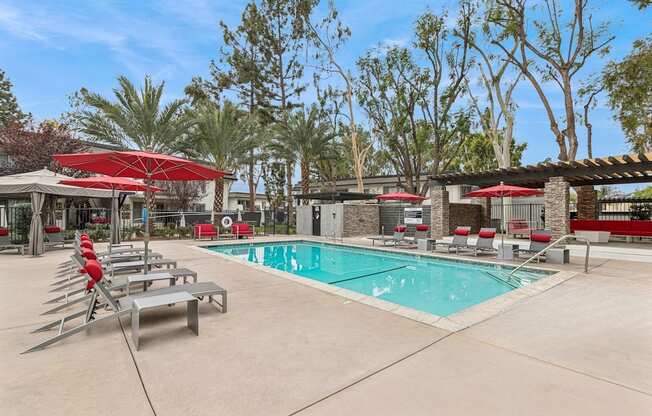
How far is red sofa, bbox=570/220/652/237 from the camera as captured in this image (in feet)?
48.3

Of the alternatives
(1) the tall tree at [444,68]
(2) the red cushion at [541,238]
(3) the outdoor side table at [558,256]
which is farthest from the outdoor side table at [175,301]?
(1) the tall tree at [444,68]

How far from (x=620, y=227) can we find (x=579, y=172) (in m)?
4.58

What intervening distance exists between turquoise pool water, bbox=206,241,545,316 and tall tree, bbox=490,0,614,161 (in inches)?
585

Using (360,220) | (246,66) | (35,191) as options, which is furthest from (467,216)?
(246,66)

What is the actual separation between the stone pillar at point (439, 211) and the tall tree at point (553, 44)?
8.58m

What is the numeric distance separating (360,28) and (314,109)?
10.9 m

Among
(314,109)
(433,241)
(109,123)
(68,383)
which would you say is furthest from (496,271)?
(109,123)

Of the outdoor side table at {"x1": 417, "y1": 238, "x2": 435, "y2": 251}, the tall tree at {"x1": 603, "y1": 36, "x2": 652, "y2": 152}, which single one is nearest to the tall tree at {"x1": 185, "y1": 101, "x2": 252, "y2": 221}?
the outdoor side table at {"x1": 417, "y1": 238, "x2": 435, "y2": 251}

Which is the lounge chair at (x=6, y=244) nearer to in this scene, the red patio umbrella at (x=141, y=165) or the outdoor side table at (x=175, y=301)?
the red patio umbrella at (x=141, y=165)

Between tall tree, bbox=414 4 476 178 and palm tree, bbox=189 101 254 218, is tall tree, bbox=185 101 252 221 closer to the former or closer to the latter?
palm tree, bbox=189 101 254 218

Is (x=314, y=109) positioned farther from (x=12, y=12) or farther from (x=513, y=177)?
(x=12, y=12)

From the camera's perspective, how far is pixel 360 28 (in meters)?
28.0

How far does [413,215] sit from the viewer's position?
19.2m

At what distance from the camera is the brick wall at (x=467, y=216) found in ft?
64.3
